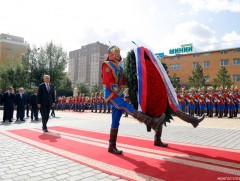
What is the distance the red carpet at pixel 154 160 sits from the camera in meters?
3.59

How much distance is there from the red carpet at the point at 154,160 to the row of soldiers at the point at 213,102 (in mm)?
11639

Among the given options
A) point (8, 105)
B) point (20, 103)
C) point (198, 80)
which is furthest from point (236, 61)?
point (8, 105)

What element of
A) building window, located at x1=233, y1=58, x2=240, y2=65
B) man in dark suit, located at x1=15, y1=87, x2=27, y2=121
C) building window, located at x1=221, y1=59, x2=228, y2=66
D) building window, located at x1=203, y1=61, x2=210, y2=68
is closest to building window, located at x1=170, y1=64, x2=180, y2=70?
building window, located at x1=203, y1=61, x2=210, y2=68

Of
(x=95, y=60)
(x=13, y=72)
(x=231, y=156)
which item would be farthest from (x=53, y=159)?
(x=95, y=60)

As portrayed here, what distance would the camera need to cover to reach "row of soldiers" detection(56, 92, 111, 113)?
23.6m

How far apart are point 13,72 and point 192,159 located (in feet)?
150

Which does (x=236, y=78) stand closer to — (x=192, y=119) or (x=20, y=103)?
(x=20, y=103)

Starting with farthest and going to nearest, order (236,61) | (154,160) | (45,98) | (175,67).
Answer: (175,67) → (236,61) → (45,98) → (154,160)

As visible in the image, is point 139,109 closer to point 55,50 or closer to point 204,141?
point 204,141

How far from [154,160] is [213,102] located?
44.4 feet

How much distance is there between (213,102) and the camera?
654 inches

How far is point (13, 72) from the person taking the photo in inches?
1757

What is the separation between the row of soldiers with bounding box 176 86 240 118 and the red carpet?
11.6 metres

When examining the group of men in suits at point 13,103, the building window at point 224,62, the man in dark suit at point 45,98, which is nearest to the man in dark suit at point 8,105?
the group of men in suits at point 13,103
